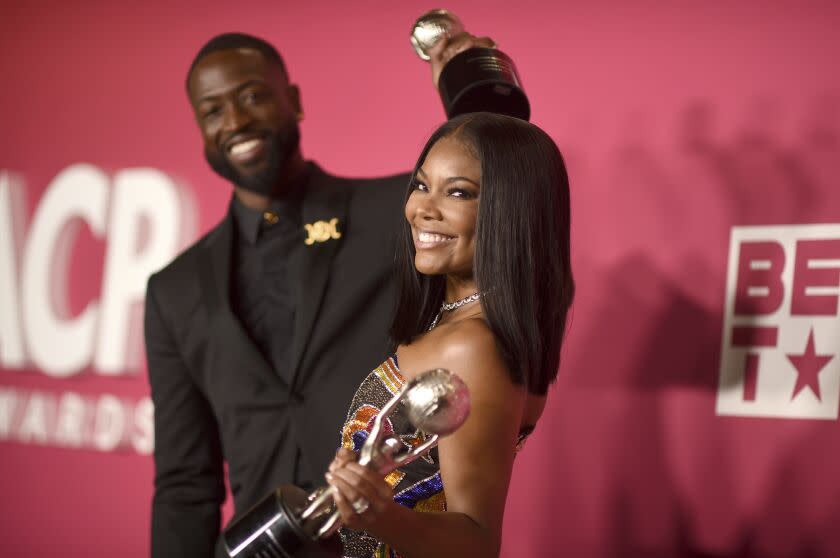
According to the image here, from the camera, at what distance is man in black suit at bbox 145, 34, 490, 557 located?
1985mm

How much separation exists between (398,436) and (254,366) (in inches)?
25.5

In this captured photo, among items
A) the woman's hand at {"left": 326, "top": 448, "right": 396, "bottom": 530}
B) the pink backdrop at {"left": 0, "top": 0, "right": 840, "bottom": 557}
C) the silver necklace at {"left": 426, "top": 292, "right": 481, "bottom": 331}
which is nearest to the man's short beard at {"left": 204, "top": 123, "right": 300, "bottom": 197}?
the pink backdrop at {"left": 0, "top": 0, "right": 840, "bottom": 557}

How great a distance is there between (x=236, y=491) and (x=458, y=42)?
1000 mm

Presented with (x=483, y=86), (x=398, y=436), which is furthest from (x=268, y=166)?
(x=398, y=436)

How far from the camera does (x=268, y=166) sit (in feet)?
6.94

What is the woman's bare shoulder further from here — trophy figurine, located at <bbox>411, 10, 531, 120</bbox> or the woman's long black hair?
trophy figurine, located at <bbox>411, 10, 531, 120</bbox>

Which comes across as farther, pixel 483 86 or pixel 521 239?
pixel 483 86

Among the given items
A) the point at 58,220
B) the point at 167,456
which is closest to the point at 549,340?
the point at 167,456

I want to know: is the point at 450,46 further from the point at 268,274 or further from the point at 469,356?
the point at 469,356

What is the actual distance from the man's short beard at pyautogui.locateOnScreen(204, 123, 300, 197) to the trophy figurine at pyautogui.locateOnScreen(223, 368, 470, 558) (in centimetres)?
107

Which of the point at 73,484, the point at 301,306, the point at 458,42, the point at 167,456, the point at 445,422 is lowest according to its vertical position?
the point at 73,484

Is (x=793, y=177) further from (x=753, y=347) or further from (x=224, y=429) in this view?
(x=224, y=429)

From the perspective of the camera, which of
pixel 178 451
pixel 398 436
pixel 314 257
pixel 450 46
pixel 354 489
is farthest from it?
pixel 178 451

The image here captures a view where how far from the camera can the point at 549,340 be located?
4.76ft
